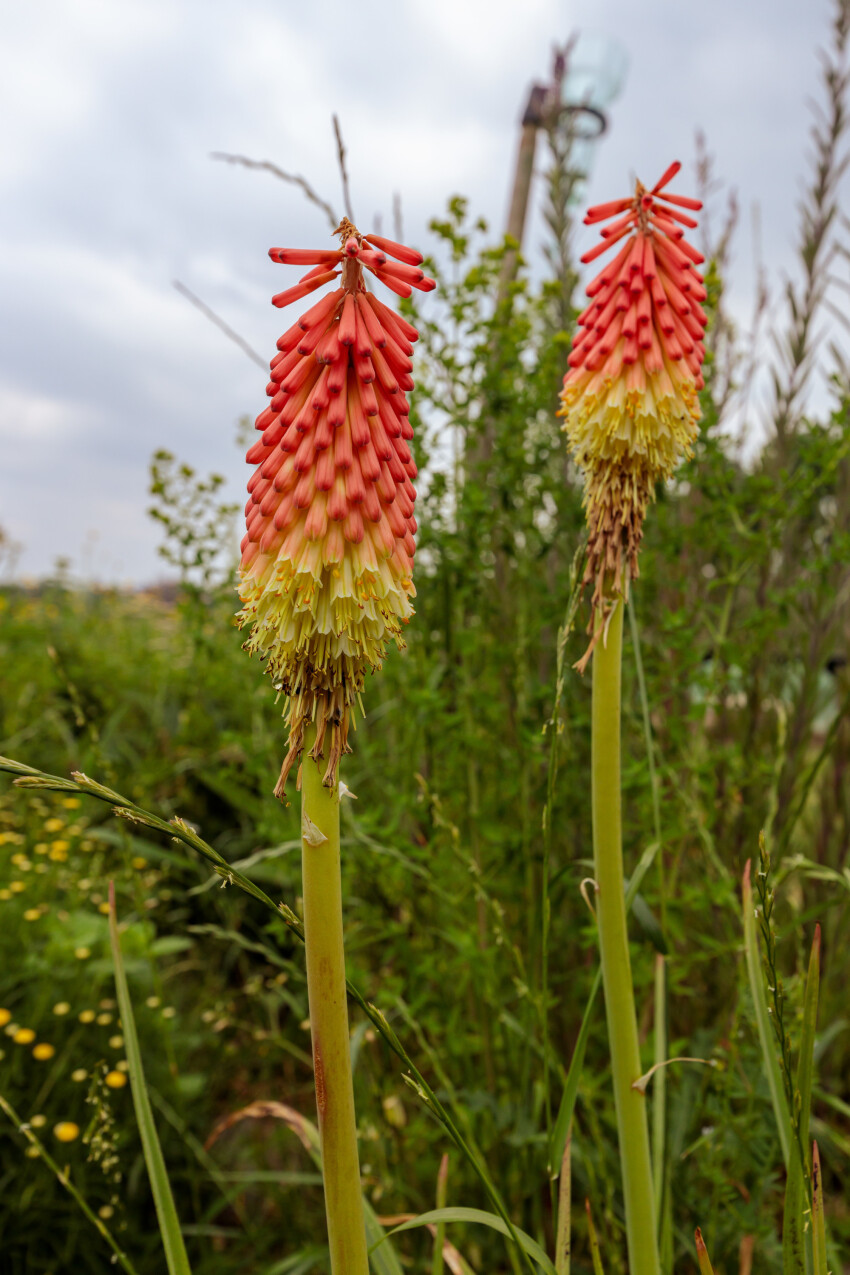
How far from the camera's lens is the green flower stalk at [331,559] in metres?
0.94

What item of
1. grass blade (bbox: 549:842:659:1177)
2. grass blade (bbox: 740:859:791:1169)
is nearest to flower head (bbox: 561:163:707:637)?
grass blade (bbox: 549:842:659:1177)

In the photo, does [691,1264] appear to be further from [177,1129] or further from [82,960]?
[82,960]

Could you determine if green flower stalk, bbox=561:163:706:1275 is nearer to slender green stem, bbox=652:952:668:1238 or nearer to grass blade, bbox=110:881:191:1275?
slender green stem, bbox=652:952:668:1238

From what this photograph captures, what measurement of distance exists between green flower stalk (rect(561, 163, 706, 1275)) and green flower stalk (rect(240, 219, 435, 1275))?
48 cm

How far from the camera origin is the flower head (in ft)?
4.58

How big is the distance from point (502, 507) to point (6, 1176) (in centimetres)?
235

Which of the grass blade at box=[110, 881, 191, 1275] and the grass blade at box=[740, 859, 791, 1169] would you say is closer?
the grass blade at box=[110, 881, 191, 1275]

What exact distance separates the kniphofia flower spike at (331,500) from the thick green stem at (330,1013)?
0.04m

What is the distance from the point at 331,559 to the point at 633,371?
0.74 m

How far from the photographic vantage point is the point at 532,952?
206 centimetres

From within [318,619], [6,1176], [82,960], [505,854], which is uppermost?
[318,619]

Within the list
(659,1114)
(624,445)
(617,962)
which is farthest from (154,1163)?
(624,445)

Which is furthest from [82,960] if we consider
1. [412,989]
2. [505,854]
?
[505,854]

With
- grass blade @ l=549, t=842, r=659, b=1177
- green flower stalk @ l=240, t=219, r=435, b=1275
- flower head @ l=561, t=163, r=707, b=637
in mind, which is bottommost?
grass blade @ l=549, t=842, r=659, b=1177
